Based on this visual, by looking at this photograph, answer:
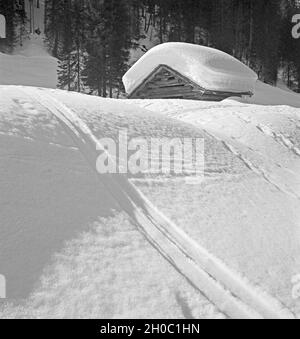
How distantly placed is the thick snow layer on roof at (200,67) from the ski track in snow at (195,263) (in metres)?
8.77

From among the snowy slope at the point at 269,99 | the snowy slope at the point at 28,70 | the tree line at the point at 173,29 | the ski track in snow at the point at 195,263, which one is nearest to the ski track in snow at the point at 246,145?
the ski track in snow at the point at 195,263

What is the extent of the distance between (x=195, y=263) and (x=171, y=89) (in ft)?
35.1

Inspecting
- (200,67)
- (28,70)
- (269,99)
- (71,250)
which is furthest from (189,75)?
(28,70)

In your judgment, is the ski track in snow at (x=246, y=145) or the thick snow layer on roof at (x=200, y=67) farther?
the thick snow layer on roof at (x=200, y=67)

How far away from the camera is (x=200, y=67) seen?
1217cm

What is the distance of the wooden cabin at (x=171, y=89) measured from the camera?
12266 mm

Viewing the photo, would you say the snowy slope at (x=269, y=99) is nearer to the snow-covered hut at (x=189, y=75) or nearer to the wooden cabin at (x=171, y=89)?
the snow-covered hut at (x=189, y=75)

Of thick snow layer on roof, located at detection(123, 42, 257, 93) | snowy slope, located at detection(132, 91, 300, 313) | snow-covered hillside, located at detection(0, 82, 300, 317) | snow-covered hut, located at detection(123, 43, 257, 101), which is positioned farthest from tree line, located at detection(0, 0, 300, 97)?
snow-covered hillside, located at detection(0, 82, 300, 317)

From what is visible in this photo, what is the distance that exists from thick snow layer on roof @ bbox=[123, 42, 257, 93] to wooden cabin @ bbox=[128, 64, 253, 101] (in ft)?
0.51

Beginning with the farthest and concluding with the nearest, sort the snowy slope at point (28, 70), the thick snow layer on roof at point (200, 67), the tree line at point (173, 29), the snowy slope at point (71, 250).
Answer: the tree line at point (173, 29), the snowy slope at point (28, 70), the thick snow layer on roof at point (200, 67), the snowy slope at point (71, 250)
